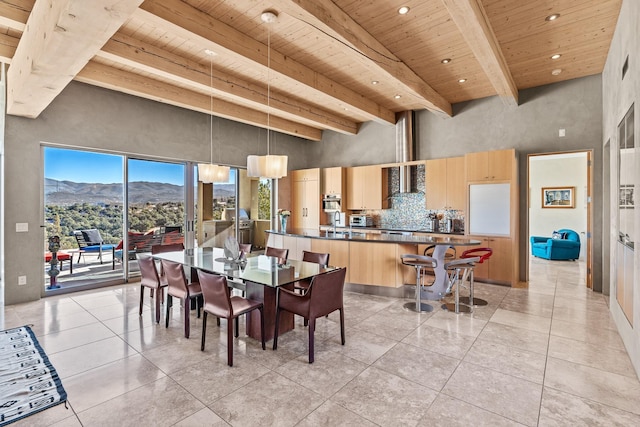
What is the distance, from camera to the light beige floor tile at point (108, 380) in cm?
224

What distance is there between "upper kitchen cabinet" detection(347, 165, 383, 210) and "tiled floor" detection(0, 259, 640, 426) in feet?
11.6

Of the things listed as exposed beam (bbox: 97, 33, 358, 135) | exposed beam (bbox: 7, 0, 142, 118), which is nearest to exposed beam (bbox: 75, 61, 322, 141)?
exposed beam (bbox: 97, 33, 358, 135)

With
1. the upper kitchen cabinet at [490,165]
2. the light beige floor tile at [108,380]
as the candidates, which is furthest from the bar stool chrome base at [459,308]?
the light beige floor tile at [108,380]

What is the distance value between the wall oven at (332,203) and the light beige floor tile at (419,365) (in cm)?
480

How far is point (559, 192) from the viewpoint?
28.8 feet

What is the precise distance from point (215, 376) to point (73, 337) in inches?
74.3

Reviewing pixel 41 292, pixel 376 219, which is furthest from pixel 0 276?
pixel 376 219

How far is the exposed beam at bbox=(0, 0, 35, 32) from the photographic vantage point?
287 cm

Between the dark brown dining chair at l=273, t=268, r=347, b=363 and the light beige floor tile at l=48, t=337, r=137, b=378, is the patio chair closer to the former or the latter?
the light beige floor tile at l=48, t=337, r=137, b=378

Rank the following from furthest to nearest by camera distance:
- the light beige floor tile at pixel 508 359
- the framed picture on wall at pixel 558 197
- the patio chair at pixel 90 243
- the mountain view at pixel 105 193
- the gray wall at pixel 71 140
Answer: the framed picture on wall at pixel 558 197 < the patio chair at pixel 90 243 < the mountain view at pixel 105 193 < the gray wall at pixel 71 140 < the light beige floor tile at pixel 508 359

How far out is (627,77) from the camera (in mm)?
3045

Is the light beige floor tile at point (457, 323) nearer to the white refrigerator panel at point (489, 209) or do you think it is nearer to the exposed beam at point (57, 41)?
the white refrigerator panel at point (489, 209)

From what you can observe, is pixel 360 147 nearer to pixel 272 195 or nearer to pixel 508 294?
pixel 272 195

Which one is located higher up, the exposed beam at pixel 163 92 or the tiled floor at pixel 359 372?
the exposed beam at pixel 163 92
